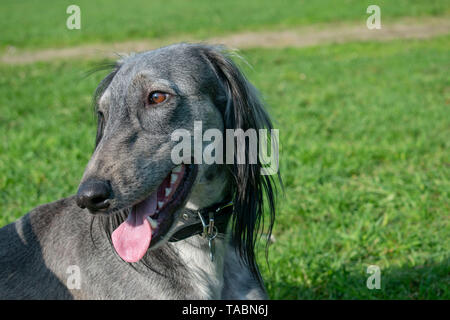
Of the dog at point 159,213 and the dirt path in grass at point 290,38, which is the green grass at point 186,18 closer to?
the dirt path in grass at point 290,38

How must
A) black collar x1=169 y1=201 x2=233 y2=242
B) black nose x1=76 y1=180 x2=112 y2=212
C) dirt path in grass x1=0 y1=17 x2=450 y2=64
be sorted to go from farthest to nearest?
dirt path in grass x1=0 y1=17 x2=450 y2=64, black collar x1=169 y1=201 x2=233 y2=242, black nose x1=76 y1=180 x2=112 y2=212

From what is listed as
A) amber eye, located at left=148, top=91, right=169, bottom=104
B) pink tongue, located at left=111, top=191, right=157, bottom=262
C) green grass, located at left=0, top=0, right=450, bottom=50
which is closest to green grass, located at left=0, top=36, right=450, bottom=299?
amber eye, located at left=148, top=91, right=169, bottom=104

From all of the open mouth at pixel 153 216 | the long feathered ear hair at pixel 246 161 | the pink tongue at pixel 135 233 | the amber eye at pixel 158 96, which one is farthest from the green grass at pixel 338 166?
the pink tongue at pixel 135 233

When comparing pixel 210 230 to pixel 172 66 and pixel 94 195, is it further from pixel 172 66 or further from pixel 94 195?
pixel 172 66

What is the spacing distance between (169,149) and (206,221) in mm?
472

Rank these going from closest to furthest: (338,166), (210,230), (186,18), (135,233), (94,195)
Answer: (94,195)
(135,233)
(210,230)
(338,166)
(186,18)

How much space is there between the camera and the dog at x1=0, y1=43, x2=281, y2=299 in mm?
2467

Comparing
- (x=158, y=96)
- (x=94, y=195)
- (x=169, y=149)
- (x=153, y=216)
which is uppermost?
(x=158, y=96)

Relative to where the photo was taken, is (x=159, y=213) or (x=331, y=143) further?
(x=331, y=143)

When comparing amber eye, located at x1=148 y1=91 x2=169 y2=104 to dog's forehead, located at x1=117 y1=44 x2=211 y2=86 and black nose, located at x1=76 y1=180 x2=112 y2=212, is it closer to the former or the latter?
dog's forehead, located at x1=117 y1=44 x2=211 y2=86

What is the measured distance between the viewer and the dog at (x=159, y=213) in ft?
8.09

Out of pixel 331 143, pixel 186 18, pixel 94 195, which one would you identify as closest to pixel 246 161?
pixel 94 195

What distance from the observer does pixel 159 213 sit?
245cm

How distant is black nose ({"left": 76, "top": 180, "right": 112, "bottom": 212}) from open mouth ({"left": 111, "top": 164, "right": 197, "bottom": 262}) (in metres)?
0.26
